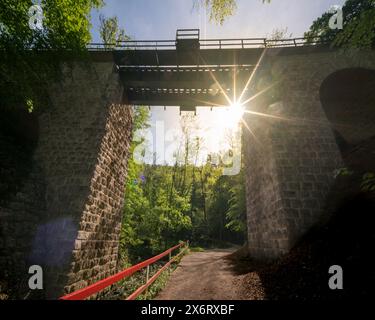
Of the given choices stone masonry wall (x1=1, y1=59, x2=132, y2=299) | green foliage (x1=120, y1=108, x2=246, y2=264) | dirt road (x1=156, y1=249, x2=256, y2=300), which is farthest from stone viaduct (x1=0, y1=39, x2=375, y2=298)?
green foliage (x1=120, y1=108, x2=246, y2=264)

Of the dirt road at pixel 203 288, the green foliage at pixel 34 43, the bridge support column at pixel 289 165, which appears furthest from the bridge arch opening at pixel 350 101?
the green foliage at pixel 34 43

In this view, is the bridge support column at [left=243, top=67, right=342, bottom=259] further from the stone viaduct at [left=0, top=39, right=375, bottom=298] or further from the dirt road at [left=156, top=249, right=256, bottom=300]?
the dirt road at [left=156, top=249, right=256, bottom=300]

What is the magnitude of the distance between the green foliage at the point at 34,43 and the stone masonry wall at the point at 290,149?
291 inches

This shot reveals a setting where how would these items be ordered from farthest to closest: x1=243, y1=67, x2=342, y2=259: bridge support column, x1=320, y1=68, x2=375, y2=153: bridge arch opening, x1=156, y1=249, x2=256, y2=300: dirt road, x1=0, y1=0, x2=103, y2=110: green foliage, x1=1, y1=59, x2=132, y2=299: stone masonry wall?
x1=320, y1=68, x2=375, y2=153: bridge arch opening → x1=243, y1=67, x2=342, y2=259: bridge support column → x1=1, y1=59, x2=132, y2=299: stone masonry wall → x1=156, y1=249, x2=256, y2=300: dirt road → x1=0, y1=0, x2=103, y2=110: green foliage

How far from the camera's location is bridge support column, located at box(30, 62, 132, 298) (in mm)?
6797

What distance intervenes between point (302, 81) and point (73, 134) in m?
9.55

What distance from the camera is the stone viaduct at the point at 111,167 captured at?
22.5 feet

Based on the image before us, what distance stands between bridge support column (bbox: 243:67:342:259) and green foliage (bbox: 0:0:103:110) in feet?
24.5

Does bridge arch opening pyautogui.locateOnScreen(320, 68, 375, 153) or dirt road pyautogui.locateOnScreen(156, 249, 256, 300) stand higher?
bridge arch opening pyautogui.locateOnScreen(320, 68, 375, 153)

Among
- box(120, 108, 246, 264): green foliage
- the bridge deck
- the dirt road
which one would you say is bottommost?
the dirt road

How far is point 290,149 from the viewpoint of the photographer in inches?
339

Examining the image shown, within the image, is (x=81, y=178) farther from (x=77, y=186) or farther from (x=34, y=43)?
(x=34, y=43)
